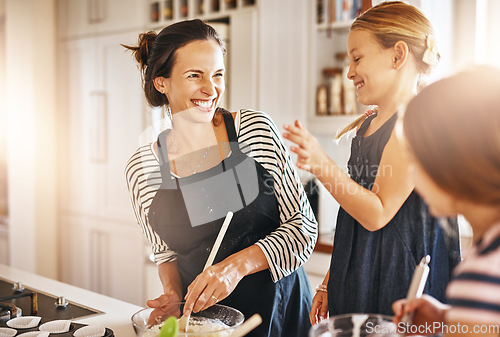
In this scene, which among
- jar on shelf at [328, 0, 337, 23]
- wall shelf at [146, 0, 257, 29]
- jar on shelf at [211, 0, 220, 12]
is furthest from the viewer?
jar on shelf at [211, 0, 220, 12]

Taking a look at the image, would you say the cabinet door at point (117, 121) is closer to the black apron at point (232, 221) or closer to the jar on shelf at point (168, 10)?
the jar on shelf at point (168, 10)

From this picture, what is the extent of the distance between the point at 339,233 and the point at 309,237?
121 millimetres

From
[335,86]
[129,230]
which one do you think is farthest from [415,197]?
[129,230]

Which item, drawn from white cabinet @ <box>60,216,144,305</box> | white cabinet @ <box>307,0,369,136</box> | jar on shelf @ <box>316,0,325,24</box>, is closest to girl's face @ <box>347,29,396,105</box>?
white cabinet @ <box>307,0,369,136</box>

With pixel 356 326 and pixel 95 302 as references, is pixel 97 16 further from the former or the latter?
pixel 356 326

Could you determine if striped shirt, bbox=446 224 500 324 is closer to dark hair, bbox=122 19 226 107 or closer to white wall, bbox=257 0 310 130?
dark hair, bbox=122 19 226 107

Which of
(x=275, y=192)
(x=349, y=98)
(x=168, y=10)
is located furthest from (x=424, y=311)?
(x=168, y=10)

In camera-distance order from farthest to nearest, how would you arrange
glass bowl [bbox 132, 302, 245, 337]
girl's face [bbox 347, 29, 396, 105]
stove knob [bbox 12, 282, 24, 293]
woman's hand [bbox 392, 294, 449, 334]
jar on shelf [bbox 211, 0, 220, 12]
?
jar on shelf [bbox 211, 0, 220, 12] → stove knob [bbox 12, 282, 24, 293] → girl's face [bbox 347, 29, 396, 105] → glass bowl [bbox 132, 302, 245, 337] → woman's hand [bbox 392, 294, 449, 334]

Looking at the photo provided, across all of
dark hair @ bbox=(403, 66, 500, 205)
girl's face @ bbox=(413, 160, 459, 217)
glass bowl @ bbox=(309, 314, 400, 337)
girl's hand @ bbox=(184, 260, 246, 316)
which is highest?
dark hair @ bbox=(403, 66, 500, 205)

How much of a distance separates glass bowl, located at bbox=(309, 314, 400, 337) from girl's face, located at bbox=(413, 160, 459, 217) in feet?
0.60

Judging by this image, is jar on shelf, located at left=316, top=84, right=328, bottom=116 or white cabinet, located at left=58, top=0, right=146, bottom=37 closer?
jar on shelf, located at left=316, top=84, right=328, bottom=116

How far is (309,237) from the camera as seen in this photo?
1.31 metres

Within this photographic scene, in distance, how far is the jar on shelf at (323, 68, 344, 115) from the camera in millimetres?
2631

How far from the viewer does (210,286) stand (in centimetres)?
109
